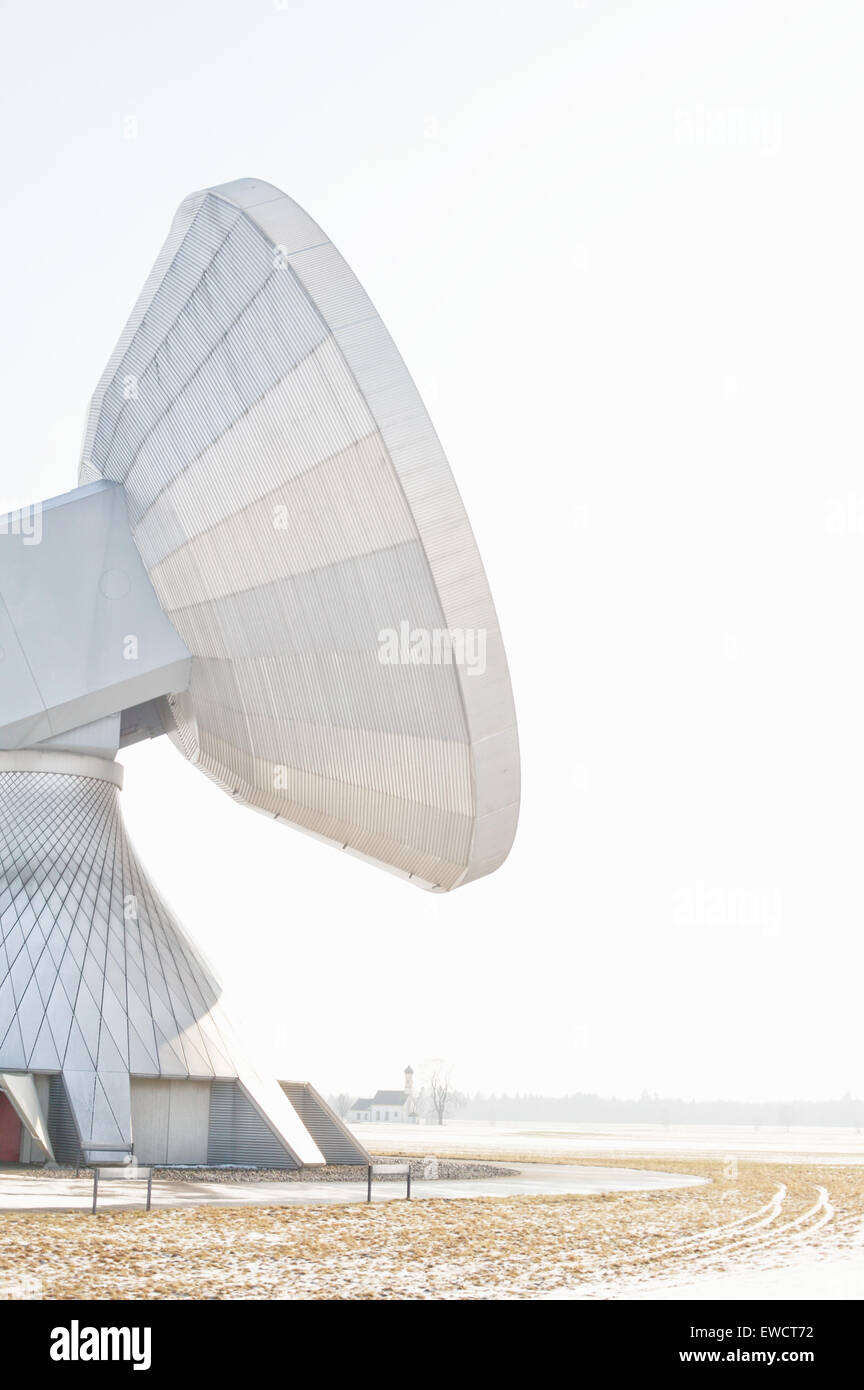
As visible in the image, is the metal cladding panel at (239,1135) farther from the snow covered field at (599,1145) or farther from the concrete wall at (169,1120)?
the snow covered field at (599,1145)

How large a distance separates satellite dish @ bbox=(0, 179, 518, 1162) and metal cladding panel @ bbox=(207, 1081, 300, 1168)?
0.19 feet

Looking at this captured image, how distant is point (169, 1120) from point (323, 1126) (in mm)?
4552

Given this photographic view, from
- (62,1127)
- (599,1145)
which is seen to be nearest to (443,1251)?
(62,1127)

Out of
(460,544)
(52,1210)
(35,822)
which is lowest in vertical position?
(52,1210)

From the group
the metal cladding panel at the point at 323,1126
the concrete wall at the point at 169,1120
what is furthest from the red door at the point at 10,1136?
the metal cladding panel at the point at 323,1126

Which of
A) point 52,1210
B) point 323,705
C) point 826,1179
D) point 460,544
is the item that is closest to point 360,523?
point 460,544

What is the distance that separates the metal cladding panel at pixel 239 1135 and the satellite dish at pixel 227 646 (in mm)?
59

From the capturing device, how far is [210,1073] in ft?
82.4

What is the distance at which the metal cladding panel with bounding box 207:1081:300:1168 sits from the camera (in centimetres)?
2525

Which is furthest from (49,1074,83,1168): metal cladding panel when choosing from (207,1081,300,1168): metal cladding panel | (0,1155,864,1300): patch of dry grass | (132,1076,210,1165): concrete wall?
(0,1155,864,1300): patch of dry grass

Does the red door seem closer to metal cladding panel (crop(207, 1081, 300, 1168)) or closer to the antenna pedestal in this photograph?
the antenna pedestal
